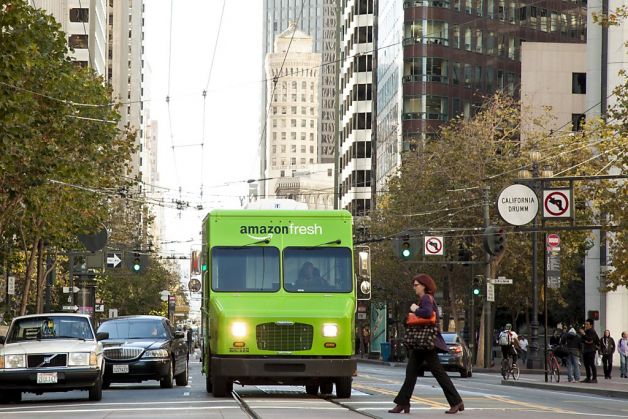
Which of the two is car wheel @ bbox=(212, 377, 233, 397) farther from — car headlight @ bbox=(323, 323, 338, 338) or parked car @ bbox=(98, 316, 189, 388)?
parked car @ bbox=(98, 316, 189, 388)

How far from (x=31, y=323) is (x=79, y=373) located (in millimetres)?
1841

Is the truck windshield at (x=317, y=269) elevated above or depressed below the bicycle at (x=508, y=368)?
above

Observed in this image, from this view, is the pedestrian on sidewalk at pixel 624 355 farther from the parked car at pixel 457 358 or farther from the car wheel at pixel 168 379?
the car wheel at pixel 168 379

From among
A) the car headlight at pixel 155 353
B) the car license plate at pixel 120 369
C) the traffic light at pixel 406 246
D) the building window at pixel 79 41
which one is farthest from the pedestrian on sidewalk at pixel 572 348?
the building window at pixel 79 41

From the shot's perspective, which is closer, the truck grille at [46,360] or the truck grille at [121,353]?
the truck grille at [46,360]

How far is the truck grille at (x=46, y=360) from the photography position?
2456 centimetres

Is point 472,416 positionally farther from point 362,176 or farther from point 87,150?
point 362,176

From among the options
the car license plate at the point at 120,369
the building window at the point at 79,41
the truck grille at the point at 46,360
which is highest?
the building window at the point at 79,41

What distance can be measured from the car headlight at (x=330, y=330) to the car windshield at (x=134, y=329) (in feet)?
28.8

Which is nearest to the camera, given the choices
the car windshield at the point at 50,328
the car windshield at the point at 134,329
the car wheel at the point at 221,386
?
the car wheel at the point at 221,386

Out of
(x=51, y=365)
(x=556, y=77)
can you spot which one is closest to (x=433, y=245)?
(x=51, y=365)

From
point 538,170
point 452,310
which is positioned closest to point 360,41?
point 452,310

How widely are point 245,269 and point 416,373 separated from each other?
545cm

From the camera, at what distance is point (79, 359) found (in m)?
24.6
